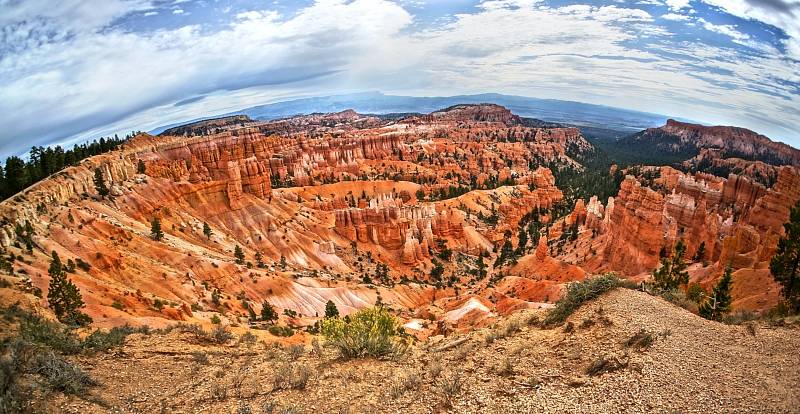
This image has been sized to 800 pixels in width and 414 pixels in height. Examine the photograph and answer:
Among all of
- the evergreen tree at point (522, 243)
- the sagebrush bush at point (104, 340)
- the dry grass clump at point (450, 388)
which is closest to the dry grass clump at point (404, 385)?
the dry grass clump at point (450, 388)

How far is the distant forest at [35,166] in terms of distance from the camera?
4109 centimetres

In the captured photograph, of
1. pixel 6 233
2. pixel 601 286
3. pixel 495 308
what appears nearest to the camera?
pixel 601 286

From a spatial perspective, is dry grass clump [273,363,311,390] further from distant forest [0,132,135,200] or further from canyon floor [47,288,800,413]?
distant forest [0,132,135,200]

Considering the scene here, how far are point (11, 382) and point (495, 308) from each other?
2847 centimetres

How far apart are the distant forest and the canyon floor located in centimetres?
4118

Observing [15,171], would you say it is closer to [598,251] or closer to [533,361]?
[533,361]

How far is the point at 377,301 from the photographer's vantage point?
1574 inches

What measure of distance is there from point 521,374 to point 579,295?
5.15 m

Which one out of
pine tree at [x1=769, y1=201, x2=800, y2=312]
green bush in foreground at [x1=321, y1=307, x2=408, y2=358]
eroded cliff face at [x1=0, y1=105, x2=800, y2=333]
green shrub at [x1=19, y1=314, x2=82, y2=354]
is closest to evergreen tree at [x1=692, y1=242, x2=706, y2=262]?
eroded cliff face at [x1=0, y1=105, x2=800, y2=333]

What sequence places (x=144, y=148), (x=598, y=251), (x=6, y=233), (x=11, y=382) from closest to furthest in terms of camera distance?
(x=11, y=382)
(x=6, y=233)
(x=598, y=251)
(x=144, y=148)

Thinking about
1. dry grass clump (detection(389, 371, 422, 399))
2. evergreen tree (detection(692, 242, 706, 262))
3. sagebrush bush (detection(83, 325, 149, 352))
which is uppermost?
sagebrush bush (detection(83, 325, 149, 352))

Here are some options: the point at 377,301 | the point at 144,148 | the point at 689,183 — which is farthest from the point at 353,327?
the point at 689,183

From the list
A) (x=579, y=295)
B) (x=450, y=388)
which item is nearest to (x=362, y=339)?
(x=450, y=388)

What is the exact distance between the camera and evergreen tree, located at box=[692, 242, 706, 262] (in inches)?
1676
